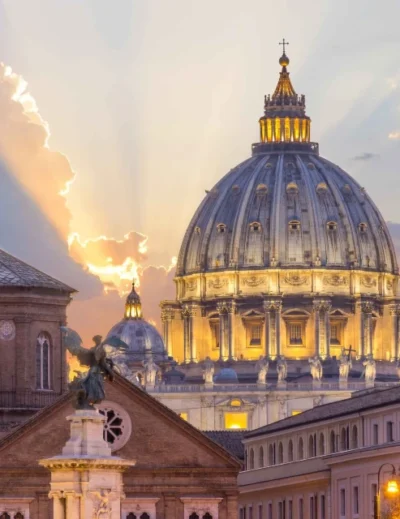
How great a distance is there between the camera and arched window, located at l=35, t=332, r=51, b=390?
112m

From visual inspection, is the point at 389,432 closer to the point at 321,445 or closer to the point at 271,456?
the point at 321,445

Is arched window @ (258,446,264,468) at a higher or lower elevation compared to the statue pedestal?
higher

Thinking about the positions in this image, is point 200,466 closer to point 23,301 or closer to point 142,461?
point 142,461

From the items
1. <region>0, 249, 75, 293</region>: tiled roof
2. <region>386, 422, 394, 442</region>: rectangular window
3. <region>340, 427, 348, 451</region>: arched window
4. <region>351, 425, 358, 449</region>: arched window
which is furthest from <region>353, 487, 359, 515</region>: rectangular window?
<region>0, 249, 75, 293</region>: tiled roof

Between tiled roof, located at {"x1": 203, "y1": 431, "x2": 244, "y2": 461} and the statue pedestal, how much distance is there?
7455cm

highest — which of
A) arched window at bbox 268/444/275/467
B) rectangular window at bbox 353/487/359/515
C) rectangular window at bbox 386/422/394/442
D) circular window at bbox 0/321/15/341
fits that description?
circular window at bbox 0/321/15/341

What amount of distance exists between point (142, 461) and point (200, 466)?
2.25m

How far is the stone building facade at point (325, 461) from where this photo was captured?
105625mm

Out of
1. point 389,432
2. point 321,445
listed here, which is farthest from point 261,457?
point 389,432

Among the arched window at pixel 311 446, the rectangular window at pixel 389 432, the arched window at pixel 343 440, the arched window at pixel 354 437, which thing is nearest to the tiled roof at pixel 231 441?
the arched window at pixel 311 446

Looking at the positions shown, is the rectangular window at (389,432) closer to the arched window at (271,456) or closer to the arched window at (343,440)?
the arched window at (343,440)

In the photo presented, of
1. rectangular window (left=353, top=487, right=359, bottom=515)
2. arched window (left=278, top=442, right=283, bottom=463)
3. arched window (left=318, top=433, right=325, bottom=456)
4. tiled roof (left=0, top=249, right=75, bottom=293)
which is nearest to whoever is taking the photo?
rectangular window (left=353, top=487, right=359, bottom=515)

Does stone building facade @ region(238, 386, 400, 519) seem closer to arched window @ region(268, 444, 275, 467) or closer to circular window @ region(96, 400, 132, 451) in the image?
arched window @ region(268, 444, 275, 467)

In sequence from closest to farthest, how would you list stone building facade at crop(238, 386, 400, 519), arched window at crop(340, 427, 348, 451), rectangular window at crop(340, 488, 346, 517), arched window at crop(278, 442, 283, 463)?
stone building facade at crop(238, 386, 400, 519)
rectangular window at crop(340, 488, 346, 517)
arched window at crop(340, 427, 348, 451)
arched window at crop(278, 442, 283, 463)
